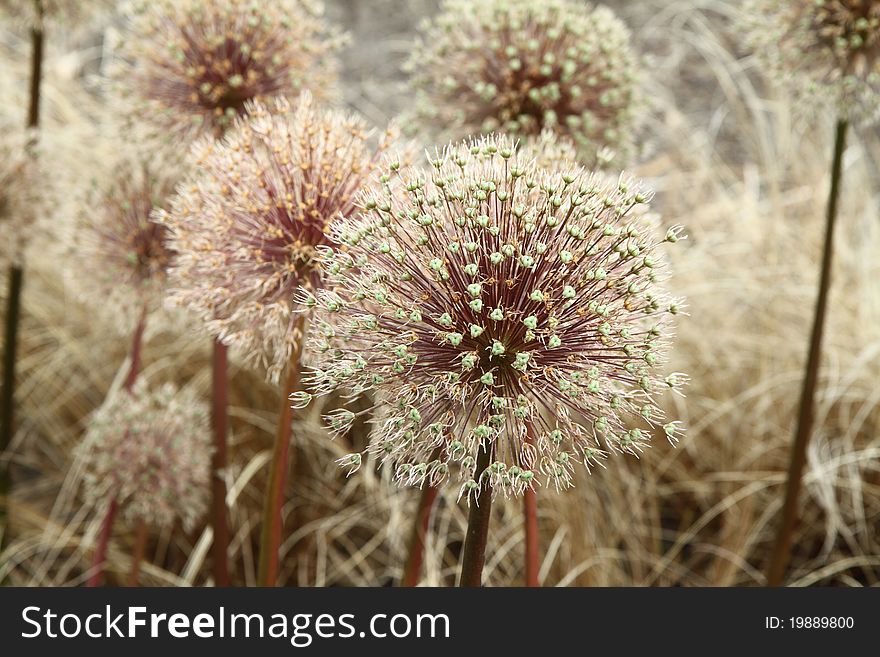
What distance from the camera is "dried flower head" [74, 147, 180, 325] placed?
1.56m

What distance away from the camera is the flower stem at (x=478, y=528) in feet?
3.14

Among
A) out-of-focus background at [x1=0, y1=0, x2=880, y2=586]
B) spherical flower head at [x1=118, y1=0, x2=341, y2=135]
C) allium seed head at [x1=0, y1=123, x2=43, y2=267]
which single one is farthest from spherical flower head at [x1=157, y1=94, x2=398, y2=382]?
allium seed head at [x1=0, y1=123, x2=43, y2=267]

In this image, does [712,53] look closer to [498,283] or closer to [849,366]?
[849,366]

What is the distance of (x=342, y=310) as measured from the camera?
39.7 inches

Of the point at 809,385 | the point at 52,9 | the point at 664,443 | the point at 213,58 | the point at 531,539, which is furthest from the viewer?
the point at 664,443

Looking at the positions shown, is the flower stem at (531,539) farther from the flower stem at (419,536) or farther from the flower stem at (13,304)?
the flower stem at (13,304)

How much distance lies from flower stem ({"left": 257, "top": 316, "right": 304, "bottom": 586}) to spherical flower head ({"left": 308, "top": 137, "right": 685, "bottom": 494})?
12 centimetres

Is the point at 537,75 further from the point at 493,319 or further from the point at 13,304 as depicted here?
the point at 13,304

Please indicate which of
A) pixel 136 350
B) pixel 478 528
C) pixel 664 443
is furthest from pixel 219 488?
pixel 664 443

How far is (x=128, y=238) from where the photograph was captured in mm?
1551

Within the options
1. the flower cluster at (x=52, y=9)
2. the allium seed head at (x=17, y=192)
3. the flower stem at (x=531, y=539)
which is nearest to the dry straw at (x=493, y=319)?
the flower stem at (x=531, y=539)

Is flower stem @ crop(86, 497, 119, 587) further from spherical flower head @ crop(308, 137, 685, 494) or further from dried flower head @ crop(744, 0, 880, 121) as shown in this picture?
dried flower head @ crop(744, 0, 880, 121)

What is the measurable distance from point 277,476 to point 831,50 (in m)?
1.14

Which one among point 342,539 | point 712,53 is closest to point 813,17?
point 342,539
